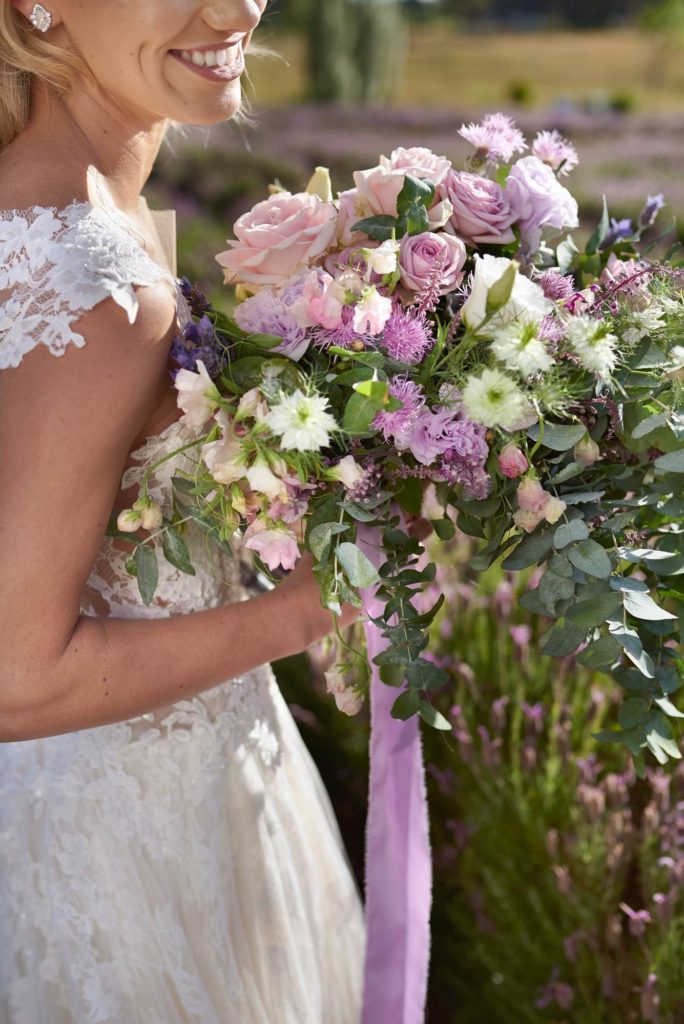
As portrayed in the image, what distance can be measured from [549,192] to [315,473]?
0.49 meters

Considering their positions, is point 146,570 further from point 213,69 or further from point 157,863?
point 213,69

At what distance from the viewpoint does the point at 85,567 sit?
1133 mm

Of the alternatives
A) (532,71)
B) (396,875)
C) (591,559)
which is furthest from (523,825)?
(532,71)

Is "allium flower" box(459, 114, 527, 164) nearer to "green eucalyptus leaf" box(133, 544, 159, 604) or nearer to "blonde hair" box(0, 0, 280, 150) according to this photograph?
"blonde hair" box(0, 0, 280, 150)

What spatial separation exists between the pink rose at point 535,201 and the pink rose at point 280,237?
239 mm

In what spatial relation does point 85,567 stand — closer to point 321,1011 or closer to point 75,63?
point 75,63

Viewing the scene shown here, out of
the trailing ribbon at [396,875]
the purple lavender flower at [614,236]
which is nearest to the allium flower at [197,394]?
the trailing ribbon at [396,875]

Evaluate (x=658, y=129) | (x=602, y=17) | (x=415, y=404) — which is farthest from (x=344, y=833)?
(x=602, y=17)

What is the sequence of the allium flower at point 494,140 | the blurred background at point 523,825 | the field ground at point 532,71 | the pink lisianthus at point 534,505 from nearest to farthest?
the pink lisianthus at point 534,505
the allium flower at point 494,140
the blurred background at point 523,825
the field ground at point 532,71

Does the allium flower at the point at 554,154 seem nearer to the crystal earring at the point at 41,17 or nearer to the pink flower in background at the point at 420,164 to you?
the pink flower in background at the point at 420,164

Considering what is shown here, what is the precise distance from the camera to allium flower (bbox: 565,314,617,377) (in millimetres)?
1073

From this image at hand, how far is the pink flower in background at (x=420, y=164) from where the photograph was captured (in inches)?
49.1

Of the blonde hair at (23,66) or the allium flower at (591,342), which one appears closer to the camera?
the allium flower at (591,342)

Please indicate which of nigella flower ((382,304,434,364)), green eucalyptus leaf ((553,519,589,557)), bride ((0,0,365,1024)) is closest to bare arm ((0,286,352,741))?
bride ((0,0,365,1024))
